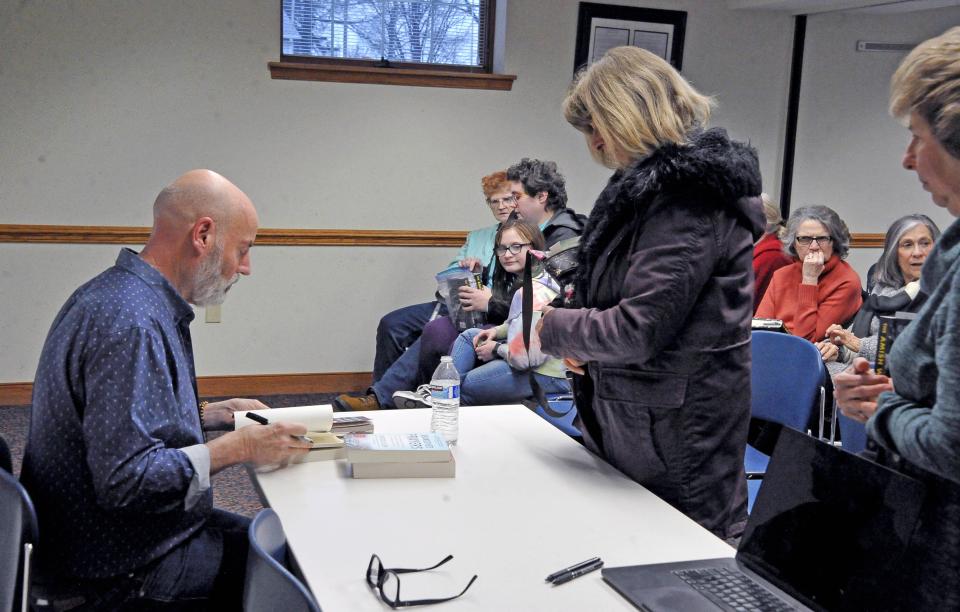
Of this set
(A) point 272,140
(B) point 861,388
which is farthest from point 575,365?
(A) point 272,140

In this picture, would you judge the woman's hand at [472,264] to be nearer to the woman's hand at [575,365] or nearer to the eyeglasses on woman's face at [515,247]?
the eyeglasses on woman's face at [515,247]

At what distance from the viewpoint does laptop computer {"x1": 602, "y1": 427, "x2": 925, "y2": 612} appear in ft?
4.27

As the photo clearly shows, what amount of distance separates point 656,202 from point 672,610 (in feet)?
2.83

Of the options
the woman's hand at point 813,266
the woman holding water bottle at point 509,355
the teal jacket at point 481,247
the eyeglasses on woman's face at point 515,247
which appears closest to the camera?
the woman holding water bottle at point 509,355

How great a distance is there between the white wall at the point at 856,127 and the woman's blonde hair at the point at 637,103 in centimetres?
443

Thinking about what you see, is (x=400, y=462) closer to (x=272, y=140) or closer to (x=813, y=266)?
(x=813, y=266)

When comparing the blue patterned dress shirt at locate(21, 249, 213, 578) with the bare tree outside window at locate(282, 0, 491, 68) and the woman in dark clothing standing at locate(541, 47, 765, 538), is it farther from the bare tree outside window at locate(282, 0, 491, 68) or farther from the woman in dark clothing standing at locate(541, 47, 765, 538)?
the bare tree outside window at locate(282, 0, 491, 68)

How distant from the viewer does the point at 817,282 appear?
4527 millimetres

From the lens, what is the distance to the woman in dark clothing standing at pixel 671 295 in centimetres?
196

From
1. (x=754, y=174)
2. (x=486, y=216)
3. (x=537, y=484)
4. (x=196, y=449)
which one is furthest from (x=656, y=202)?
(x=486, y=216)

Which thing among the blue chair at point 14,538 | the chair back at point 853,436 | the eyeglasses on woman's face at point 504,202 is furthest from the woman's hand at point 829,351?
the blue chair at point 14,538

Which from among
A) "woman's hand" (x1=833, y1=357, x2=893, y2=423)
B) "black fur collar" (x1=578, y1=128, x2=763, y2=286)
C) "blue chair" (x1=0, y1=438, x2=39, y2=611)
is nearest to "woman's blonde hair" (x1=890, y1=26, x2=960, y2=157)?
"woman's hand" (x1=833, y1=357, x2=893, y2=423)

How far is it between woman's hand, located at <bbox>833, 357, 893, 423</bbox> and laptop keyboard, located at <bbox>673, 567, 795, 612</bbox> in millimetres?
332

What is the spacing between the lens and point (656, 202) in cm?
200
